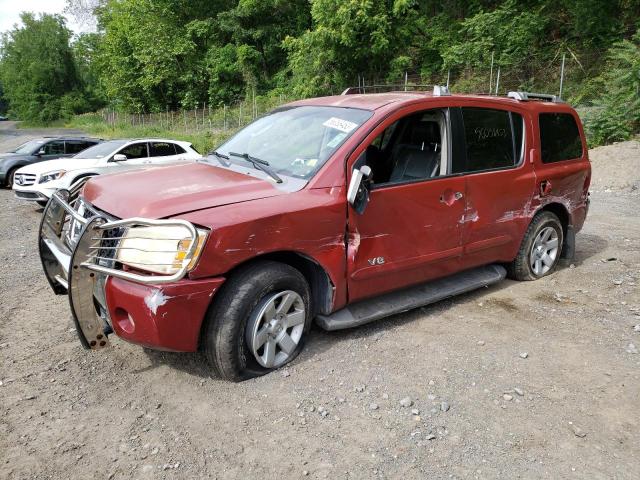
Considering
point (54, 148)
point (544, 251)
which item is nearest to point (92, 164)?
point (54, 148)

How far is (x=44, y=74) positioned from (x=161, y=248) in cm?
6480

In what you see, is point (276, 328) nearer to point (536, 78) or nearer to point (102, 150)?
point (102, 150)

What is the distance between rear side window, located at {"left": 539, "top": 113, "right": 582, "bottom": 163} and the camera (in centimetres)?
524

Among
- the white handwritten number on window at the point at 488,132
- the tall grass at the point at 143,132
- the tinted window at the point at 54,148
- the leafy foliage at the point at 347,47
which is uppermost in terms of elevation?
the leafy foliage at the point at 347,47

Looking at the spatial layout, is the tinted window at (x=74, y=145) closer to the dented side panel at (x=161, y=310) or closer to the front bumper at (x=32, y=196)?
the front bumper at (x=32, y=196)

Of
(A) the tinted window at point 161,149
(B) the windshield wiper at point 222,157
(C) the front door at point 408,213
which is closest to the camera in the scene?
(C) the front door at point 408,213

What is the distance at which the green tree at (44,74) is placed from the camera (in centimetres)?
5716

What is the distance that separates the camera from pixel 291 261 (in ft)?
12.1

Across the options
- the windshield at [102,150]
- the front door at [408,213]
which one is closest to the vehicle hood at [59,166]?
the windshield at [102,150]

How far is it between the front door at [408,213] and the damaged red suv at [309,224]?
0.01 metres

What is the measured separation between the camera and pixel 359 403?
326cm

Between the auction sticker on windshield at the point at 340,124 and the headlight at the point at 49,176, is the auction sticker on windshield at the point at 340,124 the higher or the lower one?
the higher one

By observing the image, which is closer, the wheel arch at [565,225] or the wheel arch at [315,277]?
the wheel arch at [315,277]

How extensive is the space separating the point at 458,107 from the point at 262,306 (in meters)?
2.45
